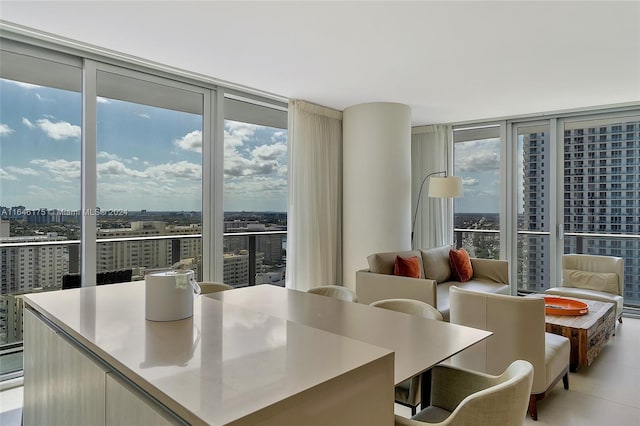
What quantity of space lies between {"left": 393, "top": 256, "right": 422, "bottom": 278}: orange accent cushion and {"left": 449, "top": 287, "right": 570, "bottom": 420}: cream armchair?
1.33 m

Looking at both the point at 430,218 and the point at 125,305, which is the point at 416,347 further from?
the point at 430,218

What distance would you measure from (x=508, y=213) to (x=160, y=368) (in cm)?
602

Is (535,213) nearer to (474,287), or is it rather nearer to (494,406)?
(474,287)

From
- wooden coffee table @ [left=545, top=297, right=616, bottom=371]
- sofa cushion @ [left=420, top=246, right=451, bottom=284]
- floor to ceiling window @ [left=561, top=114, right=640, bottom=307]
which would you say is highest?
floor to ceiling window @ [left=561, top=114, right=640, bottom=307]

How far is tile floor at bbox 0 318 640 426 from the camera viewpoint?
254cm

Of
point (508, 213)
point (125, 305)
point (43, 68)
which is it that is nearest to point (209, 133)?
point (43, 68)

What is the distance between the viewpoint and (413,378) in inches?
61.3

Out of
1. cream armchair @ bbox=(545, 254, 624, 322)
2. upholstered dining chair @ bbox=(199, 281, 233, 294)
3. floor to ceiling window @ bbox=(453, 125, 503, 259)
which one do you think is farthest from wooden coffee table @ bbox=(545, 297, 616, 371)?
upholstered dining chair @ bbox=(199, 281, 233, 294)

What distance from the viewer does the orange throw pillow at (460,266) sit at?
196 inches

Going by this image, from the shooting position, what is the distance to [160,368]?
97 centimetres

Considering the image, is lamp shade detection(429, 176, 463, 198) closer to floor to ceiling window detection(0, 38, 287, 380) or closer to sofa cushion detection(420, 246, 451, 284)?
sofa cushion detection(420, 246, 451, 284)

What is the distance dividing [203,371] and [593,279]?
17.4 ft

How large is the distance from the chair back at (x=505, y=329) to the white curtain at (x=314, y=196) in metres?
2.63

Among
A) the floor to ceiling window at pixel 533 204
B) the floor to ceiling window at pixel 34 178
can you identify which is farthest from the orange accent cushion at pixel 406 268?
the floor to ceiling window at pixel 34 178
